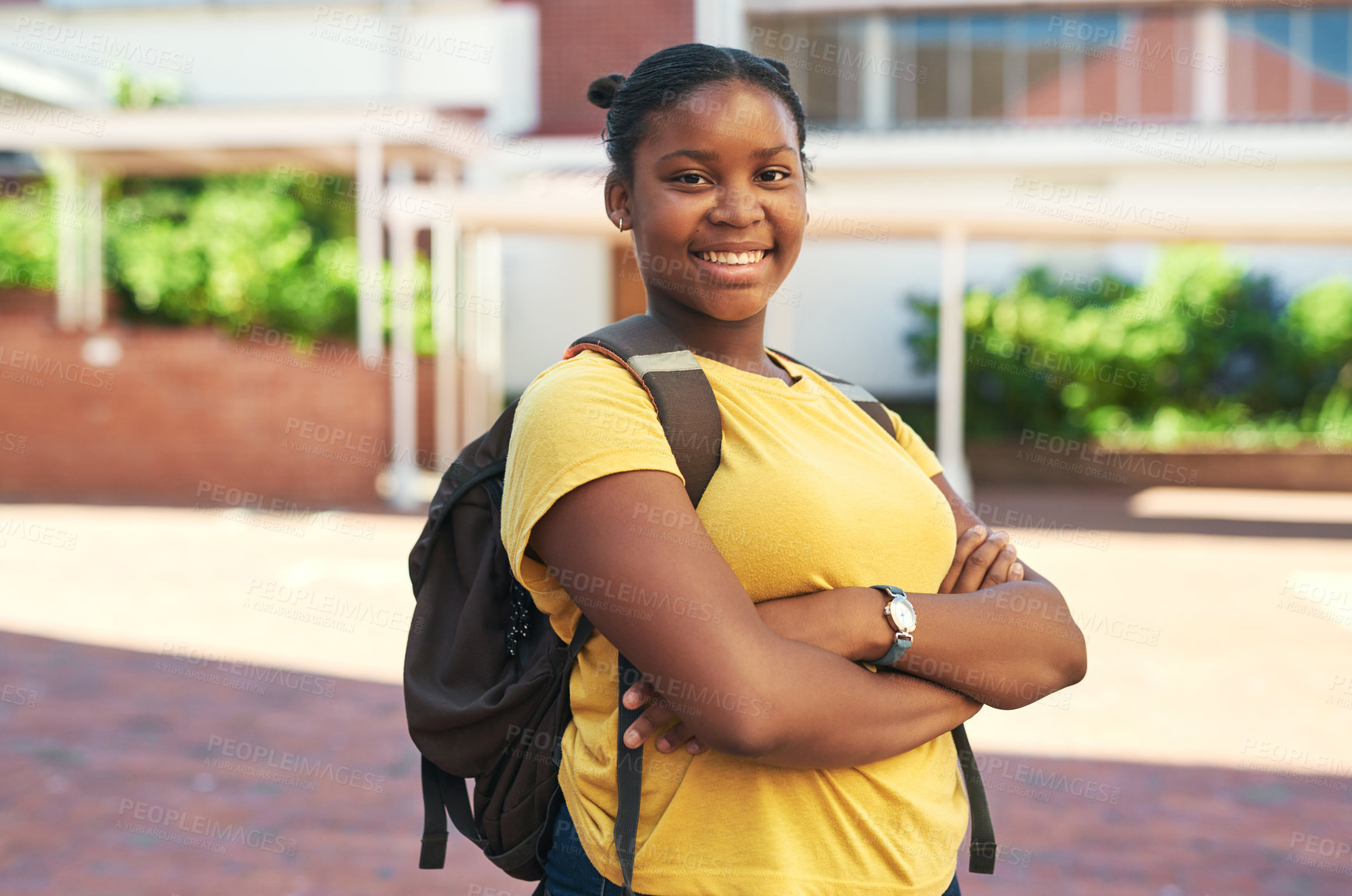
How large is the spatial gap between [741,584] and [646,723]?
0.66 ft

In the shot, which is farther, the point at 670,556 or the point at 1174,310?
the point at 1174,310

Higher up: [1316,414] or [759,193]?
[759,193]

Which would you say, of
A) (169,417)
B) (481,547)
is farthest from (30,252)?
(481,547)

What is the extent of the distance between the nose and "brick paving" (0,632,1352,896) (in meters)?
2.79

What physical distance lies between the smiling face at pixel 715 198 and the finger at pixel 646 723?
0.53 m

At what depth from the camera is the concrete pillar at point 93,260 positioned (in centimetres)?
1421

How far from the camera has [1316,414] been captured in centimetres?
1507

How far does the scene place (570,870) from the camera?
5.15 ft

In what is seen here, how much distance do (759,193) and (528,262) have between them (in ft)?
53.0

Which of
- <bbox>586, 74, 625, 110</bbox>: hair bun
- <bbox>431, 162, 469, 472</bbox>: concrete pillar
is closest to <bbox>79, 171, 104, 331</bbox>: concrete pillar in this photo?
<bbox>431, 162, 469, 472</bbox>: concrete pillar

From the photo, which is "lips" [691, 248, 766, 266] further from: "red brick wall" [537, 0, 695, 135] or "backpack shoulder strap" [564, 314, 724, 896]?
"red brick wall" [537, 0, 695, 135]

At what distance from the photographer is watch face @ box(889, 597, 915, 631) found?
5.08 ft

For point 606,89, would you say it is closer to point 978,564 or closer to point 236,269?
point 978,564

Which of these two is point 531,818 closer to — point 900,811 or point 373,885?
point 900,811
